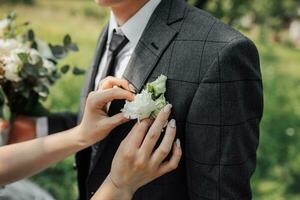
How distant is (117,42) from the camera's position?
188 centimetres

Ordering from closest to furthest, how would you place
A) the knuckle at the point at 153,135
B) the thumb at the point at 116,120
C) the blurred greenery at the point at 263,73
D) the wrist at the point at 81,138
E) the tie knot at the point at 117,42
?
the knuckle at the point at 153,135
the thumb at the point at 116,120
the wrist at the point at 81,138
the tie knot at the point at 117,42
the blurred greenery at the point at 263,73

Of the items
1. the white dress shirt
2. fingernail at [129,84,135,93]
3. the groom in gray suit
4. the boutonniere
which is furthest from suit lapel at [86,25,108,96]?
the boutonniere

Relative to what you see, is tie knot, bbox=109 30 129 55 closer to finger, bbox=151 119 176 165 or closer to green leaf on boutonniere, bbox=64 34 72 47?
finger, bbox=151 119 176 165

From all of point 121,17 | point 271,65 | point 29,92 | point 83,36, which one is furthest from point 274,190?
point 83,36

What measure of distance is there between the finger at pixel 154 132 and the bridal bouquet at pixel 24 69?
0.87 meters

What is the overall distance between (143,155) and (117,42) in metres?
0.52

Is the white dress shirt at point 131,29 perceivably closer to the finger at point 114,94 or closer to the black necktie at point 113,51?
the black necktie at point 113,51

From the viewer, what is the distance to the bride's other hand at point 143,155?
1.51 metres

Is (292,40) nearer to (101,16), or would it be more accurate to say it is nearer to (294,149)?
(101,16)

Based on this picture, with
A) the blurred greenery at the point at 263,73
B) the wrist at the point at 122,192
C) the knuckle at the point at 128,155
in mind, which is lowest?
the blurred greenery at the point at 263,73

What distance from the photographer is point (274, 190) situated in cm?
400

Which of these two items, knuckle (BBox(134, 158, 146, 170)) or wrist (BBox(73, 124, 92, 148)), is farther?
wrist (BBox(73, 124, 92, 148))

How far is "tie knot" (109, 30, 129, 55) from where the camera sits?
1856 millimetres

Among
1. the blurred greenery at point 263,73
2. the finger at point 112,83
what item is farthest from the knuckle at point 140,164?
the blurred greenery at point 263,73
